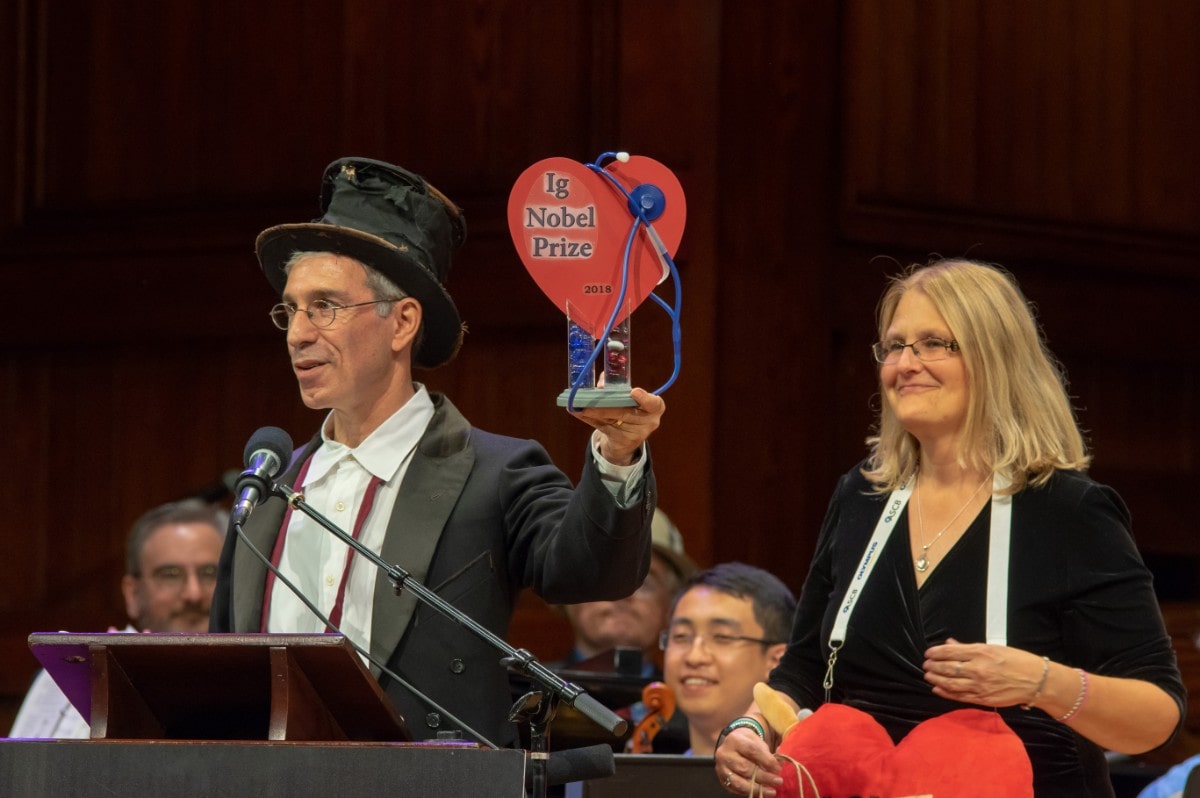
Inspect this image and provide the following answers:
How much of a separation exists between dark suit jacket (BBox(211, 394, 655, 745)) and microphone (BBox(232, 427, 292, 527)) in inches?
11.2

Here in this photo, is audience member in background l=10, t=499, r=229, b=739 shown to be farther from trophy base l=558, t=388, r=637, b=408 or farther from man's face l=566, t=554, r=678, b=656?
trophy base l=558, t=388, r=637, b=408

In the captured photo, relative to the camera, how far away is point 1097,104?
Result: 19.1 ft

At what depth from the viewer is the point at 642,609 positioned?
513cm

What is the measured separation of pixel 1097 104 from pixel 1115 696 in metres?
3.81

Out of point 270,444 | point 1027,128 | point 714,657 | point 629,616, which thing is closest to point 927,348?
point 270,444

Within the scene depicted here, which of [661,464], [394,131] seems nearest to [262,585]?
[661,464]

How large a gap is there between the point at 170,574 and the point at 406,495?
7.21 feet

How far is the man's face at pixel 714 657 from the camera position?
4.10m

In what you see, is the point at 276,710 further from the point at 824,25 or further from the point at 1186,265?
the point at 1186,265

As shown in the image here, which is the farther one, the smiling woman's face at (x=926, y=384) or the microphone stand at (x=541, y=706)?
the smiling woman's face at (x=926, y=384)

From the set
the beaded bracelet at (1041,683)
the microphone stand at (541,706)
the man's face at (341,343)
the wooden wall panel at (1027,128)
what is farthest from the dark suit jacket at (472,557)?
the wooden wall panel at (1027,128)

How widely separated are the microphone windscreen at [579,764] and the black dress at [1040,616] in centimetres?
55

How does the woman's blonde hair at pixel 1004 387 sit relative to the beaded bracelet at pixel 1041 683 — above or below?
above

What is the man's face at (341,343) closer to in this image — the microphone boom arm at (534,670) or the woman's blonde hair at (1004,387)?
the microphone boom arm at (534,670)
